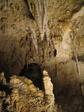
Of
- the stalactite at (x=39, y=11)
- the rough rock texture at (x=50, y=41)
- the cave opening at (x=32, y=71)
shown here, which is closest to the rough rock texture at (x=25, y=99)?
the rough rock texture at (x=50, y=41)

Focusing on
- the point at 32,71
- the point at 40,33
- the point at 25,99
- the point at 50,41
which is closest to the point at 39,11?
the point at 40,33

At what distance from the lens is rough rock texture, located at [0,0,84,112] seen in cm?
712

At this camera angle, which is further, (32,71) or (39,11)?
(32,71)

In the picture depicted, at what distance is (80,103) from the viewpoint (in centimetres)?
715

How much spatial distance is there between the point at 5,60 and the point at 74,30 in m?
1.68

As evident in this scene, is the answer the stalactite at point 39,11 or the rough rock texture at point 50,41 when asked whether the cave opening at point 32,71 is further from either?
A: the stalactite at point 39,11

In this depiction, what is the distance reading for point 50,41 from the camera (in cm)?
750

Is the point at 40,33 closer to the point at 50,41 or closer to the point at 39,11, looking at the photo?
the point at 50,41

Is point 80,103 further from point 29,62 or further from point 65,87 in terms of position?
point 29,62

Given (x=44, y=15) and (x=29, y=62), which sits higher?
(x=44, y=15)

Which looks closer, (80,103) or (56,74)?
(80,103)

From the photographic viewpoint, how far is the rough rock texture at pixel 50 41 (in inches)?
280

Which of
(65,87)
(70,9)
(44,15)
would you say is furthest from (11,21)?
(65,87)

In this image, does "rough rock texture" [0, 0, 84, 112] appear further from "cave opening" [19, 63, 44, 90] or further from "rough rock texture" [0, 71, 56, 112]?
"rough rock texture" [0, 71, 56, 112]
